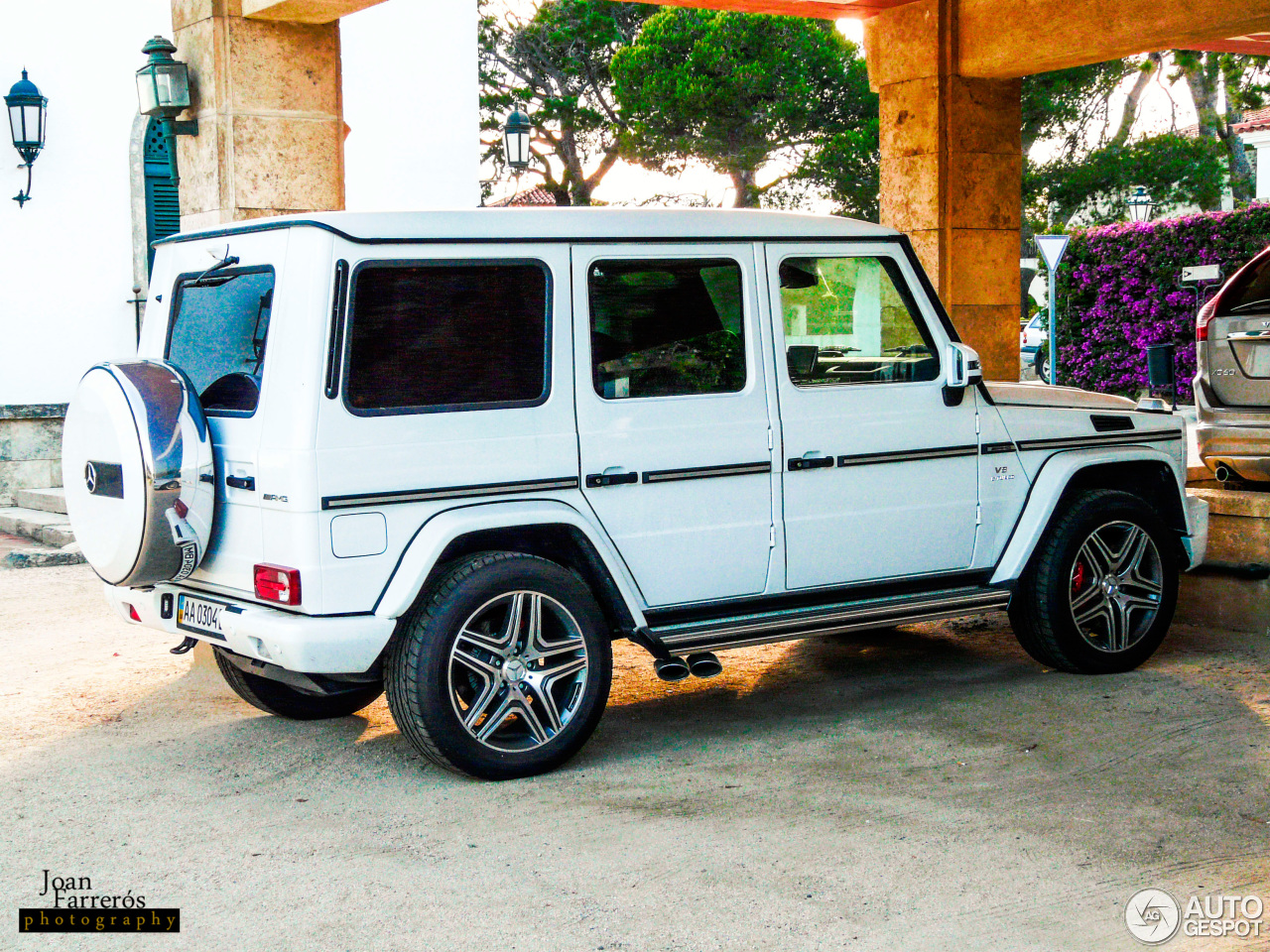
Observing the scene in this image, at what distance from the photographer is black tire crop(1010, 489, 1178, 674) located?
6.23 meters

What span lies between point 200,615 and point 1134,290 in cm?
1633

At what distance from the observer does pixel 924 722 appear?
5820 millimetres

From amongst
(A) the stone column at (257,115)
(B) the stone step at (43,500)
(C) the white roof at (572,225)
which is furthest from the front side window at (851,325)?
(B) the stone step at (43,500)

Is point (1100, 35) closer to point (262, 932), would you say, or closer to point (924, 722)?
point (924, 722)

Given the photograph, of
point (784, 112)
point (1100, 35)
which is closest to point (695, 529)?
point (1100, 35)

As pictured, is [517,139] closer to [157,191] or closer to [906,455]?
[157,191]

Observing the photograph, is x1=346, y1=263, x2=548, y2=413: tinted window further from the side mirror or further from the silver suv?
the silver suv

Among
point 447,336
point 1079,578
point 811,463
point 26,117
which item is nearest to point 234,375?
point 447,336

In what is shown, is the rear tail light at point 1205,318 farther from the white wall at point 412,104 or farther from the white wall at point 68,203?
the white wall at point 68,203

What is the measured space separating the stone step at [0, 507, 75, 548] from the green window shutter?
2929 mm

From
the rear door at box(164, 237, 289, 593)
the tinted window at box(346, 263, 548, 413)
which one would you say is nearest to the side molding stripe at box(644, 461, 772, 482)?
the tinted window at box(346, 263, 548, 413)

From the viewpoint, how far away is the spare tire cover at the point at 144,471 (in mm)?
4914

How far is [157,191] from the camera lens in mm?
14281

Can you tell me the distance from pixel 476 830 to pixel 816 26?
106ft
